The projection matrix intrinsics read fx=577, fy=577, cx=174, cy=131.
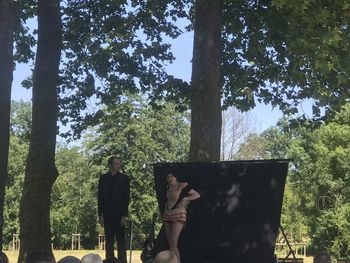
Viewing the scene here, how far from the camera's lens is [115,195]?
945 cm

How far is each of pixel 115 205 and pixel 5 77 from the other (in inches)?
110

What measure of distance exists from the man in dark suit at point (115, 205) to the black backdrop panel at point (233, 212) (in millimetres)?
663

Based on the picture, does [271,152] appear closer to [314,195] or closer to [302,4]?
[314,195]

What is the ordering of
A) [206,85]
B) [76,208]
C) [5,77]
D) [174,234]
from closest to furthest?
[5,77], [174,234], [206,85], [76,208]

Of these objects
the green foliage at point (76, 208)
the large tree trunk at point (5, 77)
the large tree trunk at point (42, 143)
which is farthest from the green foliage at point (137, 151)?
the large tree trunk at point (5, 77)

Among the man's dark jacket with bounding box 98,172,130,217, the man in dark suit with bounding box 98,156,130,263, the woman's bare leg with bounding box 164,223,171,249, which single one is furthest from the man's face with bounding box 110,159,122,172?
the woman's bare leg with bounding box 164,223,171,249

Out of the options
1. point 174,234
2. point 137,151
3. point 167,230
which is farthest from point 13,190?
point 174,234

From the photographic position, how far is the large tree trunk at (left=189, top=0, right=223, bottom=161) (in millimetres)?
11305

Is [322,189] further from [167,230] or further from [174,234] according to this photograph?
[174,234]

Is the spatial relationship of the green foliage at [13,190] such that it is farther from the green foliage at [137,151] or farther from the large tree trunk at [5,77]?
the large tree trunk at [5,77]

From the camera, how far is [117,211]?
945cm

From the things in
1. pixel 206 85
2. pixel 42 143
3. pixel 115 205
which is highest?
pixel 206 85

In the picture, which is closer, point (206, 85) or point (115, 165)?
point (115, 165)

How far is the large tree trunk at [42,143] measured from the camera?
10180 mm
